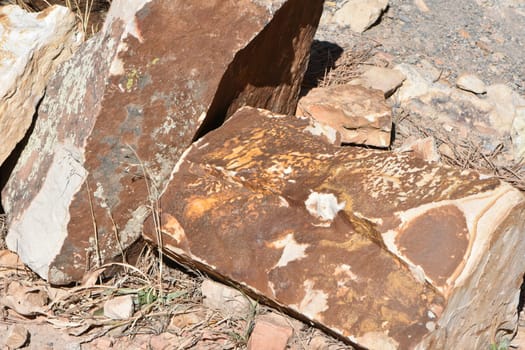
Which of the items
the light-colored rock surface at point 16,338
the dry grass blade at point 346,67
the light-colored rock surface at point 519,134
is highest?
the dry grass blade at point 346,67

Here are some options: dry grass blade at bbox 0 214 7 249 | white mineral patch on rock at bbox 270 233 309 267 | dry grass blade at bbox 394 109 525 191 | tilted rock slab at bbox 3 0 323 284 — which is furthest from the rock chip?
dry grass blade at bbox 394 109 525 191

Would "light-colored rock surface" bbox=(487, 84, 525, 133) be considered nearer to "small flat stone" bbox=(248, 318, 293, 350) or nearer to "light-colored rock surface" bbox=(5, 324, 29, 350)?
"small flat stone" bbox=(248, 318, 293, 350)

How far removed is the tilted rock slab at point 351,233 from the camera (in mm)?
2268

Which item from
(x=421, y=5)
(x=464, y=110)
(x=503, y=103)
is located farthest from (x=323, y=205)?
(x=421, y=5)

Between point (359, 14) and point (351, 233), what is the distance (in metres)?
2.55

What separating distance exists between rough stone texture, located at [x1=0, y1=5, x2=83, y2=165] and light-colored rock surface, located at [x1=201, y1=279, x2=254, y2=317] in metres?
1.02

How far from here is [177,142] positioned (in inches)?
113

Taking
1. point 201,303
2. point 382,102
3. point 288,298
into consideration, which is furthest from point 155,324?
point 382,102

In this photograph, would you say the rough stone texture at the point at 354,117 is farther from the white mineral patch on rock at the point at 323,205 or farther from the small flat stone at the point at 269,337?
the small flat stone at the point at 269,337

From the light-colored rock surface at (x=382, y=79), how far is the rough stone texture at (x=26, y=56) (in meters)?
1.56

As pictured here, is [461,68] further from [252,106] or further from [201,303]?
[201,303]

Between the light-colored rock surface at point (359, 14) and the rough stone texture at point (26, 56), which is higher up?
the rough stone texture at point (26, 56)

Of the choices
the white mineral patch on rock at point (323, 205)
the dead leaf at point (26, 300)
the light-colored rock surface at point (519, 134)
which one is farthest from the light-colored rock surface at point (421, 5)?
the dead leaf at point (26, 300)

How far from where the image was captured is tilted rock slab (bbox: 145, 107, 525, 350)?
2268 millimetres
